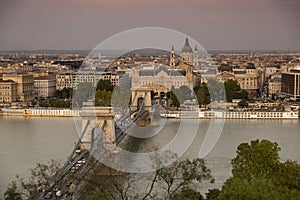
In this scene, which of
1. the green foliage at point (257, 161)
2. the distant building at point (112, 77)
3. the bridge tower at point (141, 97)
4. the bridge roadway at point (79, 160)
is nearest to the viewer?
the green foliage at point (257, 161)

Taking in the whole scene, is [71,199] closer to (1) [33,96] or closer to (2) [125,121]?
(2) [125,121]

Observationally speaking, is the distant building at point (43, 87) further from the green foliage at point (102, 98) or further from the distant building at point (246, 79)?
the distant building at point (246, 79)

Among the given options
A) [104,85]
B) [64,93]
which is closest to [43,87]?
[64,93]

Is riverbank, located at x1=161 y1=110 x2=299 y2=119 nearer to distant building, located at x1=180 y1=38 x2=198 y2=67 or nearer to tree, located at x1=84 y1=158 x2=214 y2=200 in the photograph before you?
tree, located at x1=84 y1=158 x2=214 y2=200

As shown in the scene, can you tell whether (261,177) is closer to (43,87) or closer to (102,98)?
(102,98)

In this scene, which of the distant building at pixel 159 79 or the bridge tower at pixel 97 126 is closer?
the bridge tower at pixel 97 126

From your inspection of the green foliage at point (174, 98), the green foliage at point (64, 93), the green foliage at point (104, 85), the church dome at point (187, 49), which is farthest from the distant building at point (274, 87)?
the green foliage at point (64, 93)

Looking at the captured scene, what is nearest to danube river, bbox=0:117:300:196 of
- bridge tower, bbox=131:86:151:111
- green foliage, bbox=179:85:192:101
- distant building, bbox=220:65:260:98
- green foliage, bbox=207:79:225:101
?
bridge tower, bbox=131:86:151:111
